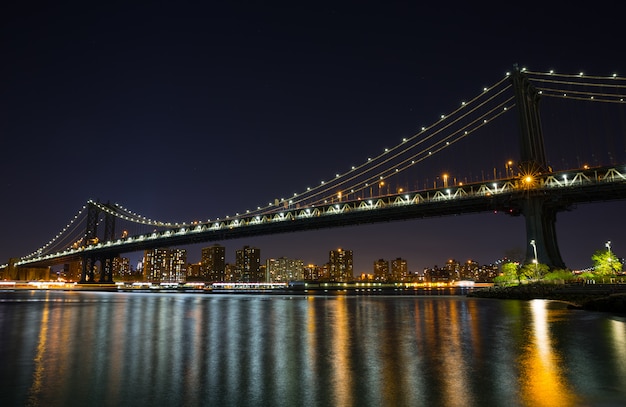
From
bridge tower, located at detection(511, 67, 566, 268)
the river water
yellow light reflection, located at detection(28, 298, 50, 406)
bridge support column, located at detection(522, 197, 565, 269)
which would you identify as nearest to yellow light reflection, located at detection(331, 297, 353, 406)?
the river water

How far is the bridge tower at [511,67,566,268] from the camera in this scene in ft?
156

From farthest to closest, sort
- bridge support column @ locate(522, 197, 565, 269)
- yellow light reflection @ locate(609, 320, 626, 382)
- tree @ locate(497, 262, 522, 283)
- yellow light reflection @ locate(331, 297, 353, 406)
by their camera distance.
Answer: tree @ locate(497, 262, 522, 283), bridge support column @ locate(522, 197, 565, 269), yellow light reflection @ locate(609, 320, 626, 382), yellow light reflection @ locate(331, 297, 353, 406)

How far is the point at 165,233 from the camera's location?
316 feet

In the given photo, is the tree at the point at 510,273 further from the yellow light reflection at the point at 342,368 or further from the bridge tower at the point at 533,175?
the yellow light reflection at the point at 342,368

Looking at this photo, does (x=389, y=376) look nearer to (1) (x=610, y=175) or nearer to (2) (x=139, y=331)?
(2) (x=139, y=331)

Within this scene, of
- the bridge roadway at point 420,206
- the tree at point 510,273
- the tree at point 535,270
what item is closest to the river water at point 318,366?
the tree at point 535,270

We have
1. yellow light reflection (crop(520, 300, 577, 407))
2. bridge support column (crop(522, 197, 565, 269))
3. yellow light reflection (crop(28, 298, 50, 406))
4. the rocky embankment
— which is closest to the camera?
yellow light reflection (crop(520, 300, 577, 407))

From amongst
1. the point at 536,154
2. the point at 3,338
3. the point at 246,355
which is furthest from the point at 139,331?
the point at 536,154

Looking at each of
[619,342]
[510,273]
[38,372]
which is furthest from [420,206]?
[38,372]

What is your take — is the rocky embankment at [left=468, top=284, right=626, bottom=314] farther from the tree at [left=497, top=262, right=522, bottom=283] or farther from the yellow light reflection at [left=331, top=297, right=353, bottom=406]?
the yellow light reflection at [left=331, top=297, right=353, bottom=406]

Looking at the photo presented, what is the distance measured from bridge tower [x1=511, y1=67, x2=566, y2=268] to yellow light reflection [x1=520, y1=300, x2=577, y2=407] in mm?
37128

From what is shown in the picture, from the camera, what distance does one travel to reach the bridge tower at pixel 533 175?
47.5 meters

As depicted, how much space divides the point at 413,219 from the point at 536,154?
2052 centimetres

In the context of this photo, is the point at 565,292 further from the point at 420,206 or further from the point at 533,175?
the point at 420,206
